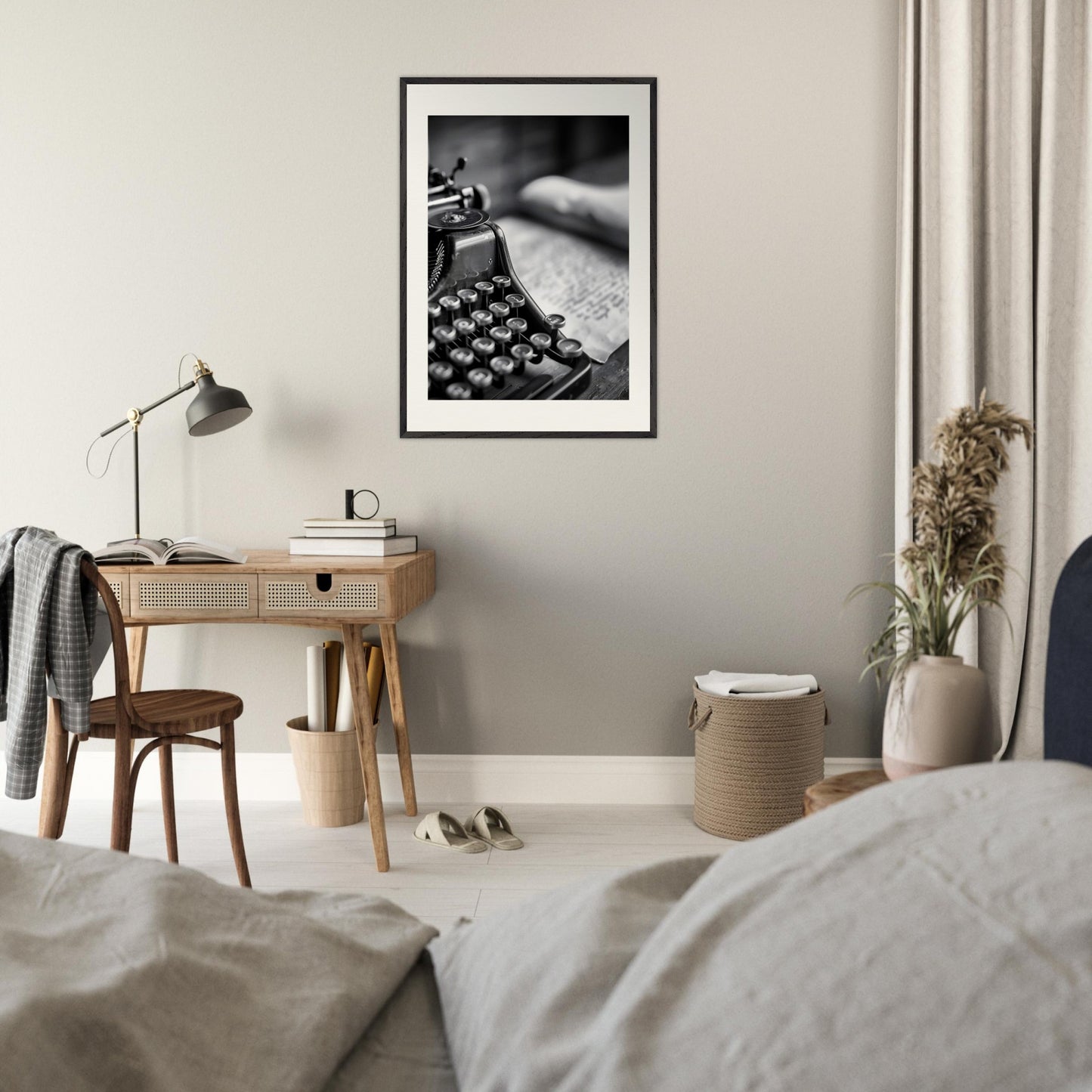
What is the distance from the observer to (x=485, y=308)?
9.45 feet

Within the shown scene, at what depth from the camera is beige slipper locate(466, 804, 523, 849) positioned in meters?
2.55

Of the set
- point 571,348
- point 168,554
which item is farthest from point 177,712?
A: point 571,348

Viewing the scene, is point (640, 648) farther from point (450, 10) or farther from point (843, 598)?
point (450, 10)

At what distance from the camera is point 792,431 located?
2.87 meters

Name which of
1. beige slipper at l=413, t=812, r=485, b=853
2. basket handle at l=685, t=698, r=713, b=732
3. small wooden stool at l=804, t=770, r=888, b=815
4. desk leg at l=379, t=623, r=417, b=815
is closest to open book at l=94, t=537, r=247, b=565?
desk leg at l=379, t=623, r=417, b=815

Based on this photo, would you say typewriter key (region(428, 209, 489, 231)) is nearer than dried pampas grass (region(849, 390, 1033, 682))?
No

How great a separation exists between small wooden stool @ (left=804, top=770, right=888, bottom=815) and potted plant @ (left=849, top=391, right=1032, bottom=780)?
70 mm

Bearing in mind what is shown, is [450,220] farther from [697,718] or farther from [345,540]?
[697,718]

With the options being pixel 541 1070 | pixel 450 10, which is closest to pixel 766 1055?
pixel 541 1070

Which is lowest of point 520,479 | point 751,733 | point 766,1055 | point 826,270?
point 751,733

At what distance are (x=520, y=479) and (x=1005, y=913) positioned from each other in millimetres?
2397

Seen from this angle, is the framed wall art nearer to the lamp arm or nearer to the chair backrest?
the lamp arm

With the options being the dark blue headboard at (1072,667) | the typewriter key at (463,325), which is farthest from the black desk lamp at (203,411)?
the dark blue headboard at (1072,667)

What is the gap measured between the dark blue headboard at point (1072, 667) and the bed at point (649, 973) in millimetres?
578
